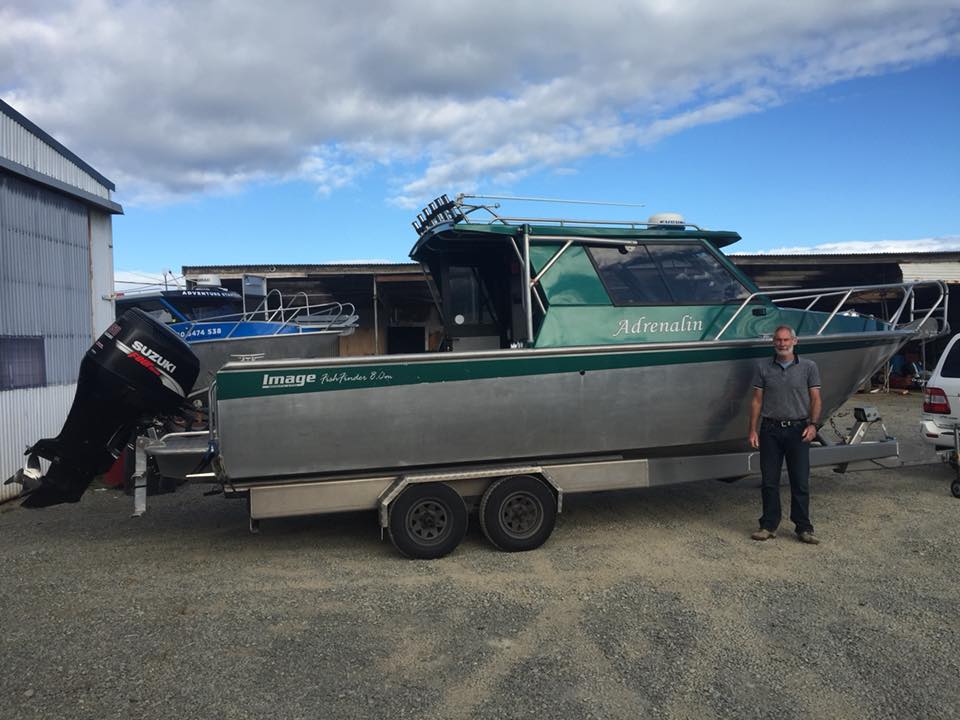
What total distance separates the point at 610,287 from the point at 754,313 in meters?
1.32

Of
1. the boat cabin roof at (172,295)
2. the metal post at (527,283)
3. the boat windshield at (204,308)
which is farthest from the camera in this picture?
the boat windshield at (204,308)

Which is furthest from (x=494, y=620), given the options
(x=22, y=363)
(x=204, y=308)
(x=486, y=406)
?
(x=204, y=308)

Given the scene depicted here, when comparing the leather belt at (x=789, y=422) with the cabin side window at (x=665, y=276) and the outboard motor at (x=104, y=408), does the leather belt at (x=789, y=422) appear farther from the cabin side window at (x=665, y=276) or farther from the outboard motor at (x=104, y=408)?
the outboard motor at (x=104, y=408)

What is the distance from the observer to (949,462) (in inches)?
271

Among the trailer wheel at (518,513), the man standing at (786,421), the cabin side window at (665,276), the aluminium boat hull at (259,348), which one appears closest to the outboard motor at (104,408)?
the trailer wheel at (518,513)

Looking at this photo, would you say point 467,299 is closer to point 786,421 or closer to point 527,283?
point 527,283

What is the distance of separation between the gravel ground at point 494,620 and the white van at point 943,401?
92 cm

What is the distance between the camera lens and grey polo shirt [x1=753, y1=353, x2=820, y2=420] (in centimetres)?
551

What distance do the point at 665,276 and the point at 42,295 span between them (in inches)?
293

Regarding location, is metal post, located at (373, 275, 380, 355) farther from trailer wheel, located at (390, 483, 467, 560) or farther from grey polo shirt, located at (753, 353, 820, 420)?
grey polo shirt, located at (753, 353, 820, 420)

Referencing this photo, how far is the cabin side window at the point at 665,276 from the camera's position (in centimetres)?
599

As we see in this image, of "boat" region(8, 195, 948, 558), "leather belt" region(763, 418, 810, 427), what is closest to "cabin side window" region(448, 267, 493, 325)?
"boat" region(8, 195, 948, 558)

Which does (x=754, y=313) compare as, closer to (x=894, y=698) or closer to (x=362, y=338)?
(x=894, y=698)

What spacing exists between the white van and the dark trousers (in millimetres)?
2730
